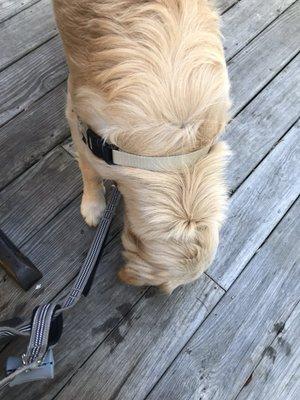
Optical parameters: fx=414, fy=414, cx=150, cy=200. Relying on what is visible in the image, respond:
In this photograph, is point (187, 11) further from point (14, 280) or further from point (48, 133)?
point (14, 280)

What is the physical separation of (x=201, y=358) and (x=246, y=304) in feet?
0.90

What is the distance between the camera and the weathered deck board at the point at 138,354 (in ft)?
4.70

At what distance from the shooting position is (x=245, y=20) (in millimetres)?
2209

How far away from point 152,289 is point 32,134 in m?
0.83

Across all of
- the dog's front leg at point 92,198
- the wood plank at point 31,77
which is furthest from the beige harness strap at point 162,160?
the wood plank at point 31,77

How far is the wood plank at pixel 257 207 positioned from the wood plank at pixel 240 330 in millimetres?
54

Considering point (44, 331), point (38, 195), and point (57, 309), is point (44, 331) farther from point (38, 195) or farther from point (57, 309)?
point (38, 195)

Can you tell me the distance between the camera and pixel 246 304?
161cm

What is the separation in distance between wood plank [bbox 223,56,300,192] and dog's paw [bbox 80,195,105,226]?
1.91ft

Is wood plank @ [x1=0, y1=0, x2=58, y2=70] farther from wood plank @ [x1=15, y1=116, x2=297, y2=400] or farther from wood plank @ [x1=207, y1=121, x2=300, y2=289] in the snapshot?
wood plank @ [x1=207, y1=121, x2=300, y2=289]

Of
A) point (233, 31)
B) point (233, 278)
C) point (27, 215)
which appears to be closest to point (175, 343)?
point (233, 278)

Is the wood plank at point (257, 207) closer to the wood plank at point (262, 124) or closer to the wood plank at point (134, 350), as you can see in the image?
the wood plank at point (262, 124)

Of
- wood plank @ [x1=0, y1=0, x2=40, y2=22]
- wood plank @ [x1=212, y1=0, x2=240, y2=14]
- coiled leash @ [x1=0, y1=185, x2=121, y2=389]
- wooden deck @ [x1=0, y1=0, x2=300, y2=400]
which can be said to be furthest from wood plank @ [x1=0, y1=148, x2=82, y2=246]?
wood plank @ [x1=212, y1=0, x2=240, y2=14]

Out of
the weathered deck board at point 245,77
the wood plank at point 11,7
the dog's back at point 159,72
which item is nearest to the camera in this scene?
the dog's back at point 159,72
